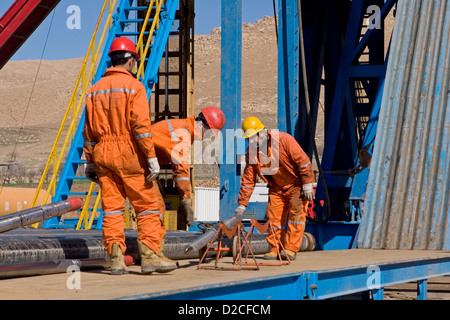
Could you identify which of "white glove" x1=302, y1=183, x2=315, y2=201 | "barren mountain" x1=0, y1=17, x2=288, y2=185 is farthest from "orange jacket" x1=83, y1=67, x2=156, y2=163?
"barren mountain" x1=0, y1=17, x2=288, y2=185

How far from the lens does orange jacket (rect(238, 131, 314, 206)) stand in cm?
793

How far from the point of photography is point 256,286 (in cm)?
495

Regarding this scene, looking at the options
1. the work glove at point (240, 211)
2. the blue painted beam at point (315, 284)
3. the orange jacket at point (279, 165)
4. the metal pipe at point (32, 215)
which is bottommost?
the blue painted beam at point (315, 284)

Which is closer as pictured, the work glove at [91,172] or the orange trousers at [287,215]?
the work glove at [91,172]

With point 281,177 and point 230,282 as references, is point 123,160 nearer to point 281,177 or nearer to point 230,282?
point 230,282

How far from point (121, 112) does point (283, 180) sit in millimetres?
2855

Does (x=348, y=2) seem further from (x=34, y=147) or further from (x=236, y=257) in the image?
(x=34, y=147)

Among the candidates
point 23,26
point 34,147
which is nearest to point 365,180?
point 23,26

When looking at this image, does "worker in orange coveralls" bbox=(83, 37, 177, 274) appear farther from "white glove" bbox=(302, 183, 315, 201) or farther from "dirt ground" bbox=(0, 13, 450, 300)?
"dirt ground" bbox=(0, 13, 450, 300)

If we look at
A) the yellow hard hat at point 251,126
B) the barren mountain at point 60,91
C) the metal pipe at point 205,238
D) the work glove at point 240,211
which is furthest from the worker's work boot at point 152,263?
the barren mountain at point 60,91

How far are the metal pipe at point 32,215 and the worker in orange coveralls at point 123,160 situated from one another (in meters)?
0.84

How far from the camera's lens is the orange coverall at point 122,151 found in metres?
5.78

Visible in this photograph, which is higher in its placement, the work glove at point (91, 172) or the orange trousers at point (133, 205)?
the work glove at point (91, 172)

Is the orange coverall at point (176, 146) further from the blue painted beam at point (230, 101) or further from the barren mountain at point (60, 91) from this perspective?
the barren mountain at point (60, 91)
